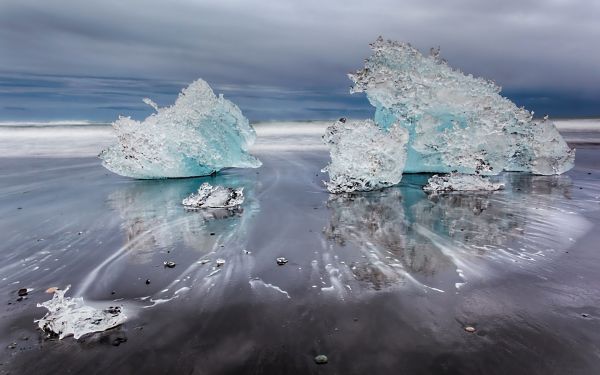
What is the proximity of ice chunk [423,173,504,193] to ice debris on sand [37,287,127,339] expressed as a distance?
25.9 feet

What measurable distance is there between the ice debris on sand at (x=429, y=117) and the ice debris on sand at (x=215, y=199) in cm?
270

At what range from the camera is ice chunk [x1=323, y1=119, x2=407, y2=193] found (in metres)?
10.0

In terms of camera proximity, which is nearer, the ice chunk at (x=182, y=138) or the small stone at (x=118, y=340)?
the small stone at (x=118, y=340)

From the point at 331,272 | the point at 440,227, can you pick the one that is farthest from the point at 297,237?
the point at 440,227

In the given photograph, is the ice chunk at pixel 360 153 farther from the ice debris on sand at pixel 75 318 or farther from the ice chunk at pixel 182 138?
the ice debris on sand at pixel 75 318

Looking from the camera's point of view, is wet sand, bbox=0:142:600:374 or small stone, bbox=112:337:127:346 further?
small stone, bbox=112:337:127:346

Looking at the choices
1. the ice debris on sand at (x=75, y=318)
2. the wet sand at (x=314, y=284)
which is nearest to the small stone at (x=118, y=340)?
the wet sand at (x=314, y=284)

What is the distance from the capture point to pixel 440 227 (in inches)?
262

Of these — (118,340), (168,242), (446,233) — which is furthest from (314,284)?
(446,233)

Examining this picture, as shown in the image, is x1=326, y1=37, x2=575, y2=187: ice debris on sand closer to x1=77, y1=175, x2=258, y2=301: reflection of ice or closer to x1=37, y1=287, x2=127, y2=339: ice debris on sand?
x1=77, y1=175, x2=258, y2=301: reflection of ice

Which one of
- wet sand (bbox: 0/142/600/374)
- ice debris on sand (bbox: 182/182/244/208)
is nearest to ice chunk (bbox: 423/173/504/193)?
wet sand (bbox: 0/142/600/374)

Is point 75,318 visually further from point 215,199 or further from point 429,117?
point 429,117

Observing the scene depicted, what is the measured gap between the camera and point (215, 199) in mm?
8336

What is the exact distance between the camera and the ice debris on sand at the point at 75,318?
346 cm
